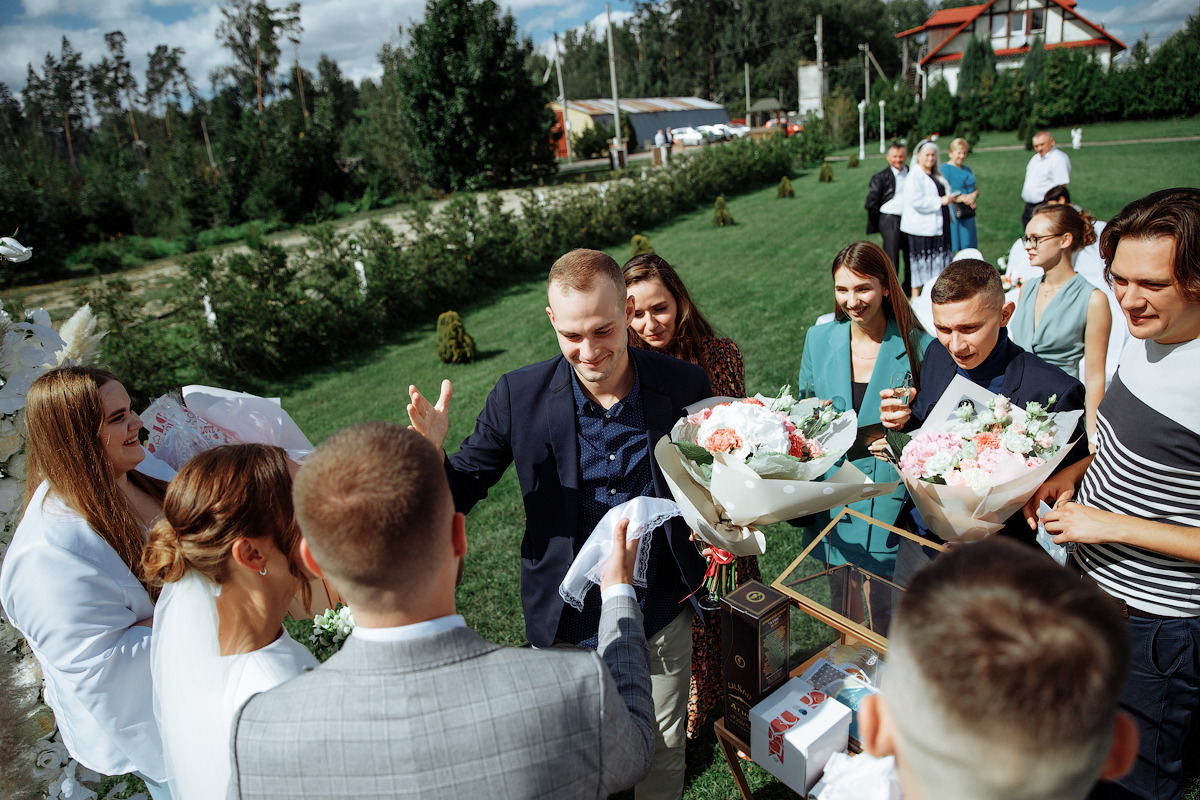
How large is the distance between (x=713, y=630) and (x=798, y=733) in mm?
1365

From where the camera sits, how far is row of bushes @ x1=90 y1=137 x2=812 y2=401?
34.0 feet

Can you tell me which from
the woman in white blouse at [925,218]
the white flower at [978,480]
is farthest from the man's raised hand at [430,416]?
the woman in white blouse at [925,218]

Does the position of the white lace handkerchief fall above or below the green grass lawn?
above

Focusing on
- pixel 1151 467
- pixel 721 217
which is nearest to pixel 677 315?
pixel 1151 467

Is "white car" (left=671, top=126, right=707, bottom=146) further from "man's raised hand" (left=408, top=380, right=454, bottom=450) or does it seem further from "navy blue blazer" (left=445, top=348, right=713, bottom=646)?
"man's raised hand" (left=408, top=380, right=454, bottom=450)

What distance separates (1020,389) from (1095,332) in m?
1.99

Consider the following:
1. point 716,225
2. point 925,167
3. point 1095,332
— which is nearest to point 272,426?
point 1095,332

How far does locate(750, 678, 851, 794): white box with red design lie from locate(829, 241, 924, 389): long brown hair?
6.44 ft

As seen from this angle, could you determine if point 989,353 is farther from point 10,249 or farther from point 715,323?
point 715,323

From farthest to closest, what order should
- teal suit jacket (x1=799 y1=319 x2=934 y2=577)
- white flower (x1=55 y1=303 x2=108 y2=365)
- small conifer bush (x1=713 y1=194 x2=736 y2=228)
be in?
small conifer bush (x1=713 y1=194 x2=736 y2=228) < teal suit jacket (x1=799 y1=319 x2=934 y2=577) < white flower (x1=55 y1=303 x2=108 y2=365)

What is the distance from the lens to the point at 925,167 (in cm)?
1059

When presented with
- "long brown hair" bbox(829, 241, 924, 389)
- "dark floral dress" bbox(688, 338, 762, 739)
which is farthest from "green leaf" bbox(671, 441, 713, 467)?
"long brown hair" bbox(829, 241, 924, 389)

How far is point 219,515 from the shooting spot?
2.10 meters

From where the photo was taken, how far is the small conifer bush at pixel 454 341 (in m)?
11.0
